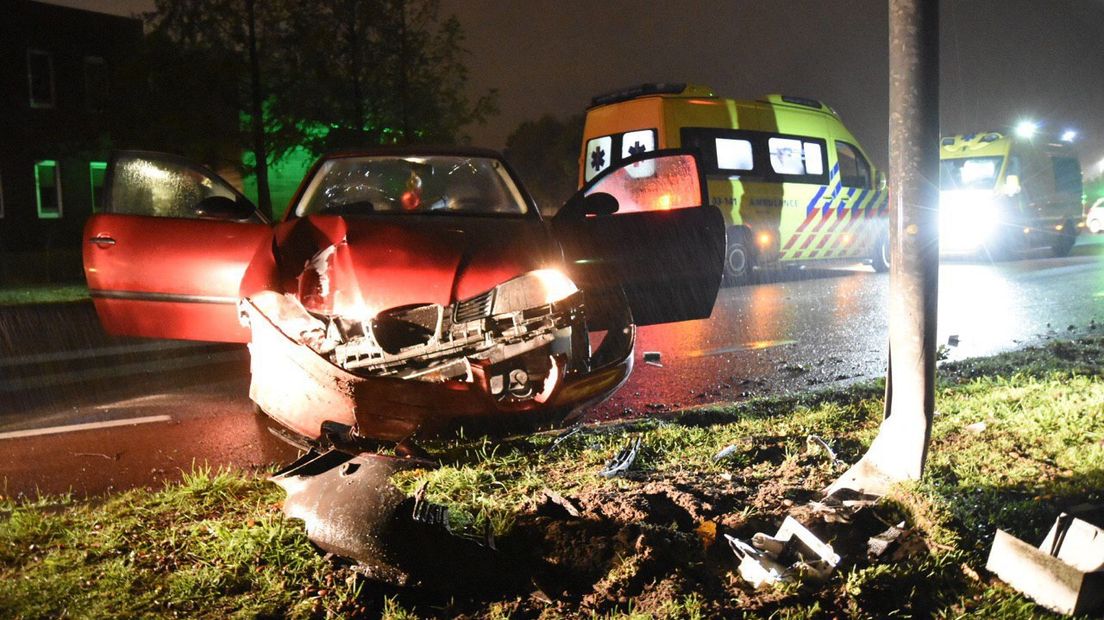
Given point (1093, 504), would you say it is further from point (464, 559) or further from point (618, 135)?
point (618, 135)

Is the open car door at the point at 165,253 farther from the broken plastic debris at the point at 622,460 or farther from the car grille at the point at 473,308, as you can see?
the broken plastic debris at the point at 622,460

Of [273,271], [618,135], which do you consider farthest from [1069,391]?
[618,135]

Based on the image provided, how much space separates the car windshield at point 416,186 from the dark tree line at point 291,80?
1001 cm

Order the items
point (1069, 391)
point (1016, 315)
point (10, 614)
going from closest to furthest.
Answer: point (10, 614) < point (1069, 391) < point (1016, 315)

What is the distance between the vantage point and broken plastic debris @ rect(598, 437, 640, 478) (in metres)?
3.95

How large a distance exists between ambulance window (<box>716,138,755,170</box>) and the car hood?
957 cm

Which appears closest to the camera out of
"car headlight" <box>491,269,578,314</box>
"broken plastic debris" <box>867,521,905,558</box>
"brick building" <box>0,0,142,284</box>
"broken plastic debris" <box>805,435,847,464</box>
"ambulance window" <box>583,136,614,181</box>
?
"broken plastic debris" <box>867,521,905,558</box>

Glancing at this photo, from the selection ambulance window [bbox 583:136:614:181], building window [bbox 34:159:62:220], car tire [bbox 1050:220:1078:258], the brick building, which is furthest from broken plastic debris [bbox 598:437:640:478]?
building window [bbox 34:159:62:220]

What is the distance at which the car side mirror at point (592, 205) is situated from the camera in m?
5.53

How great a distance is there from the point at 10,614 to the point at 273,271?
210 cm

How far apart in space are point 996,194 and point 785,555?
1706cm

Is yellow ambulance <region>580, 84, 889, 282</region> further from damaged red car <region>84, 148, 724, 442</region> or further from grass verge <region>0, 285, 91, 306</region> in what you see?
grass verge <region>0, 285, 91, 306</region>

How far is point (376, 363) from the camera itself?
4.21 metres

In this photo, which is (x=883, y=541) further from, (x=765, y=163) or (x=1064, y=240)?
(x=1064, y=240)
